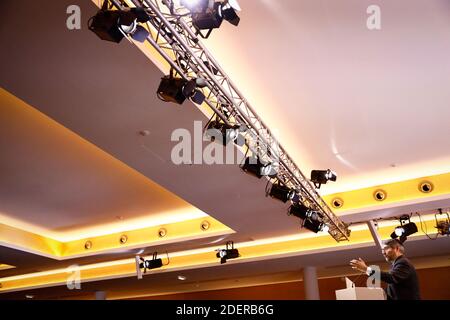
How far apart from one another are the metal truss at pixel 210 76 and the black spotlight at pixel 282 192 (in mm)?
87

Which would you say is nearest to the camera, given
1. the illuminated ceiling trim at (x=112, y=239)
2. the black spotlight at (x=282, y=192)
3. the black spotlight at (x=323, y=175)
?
the black spotlight at (x=282, y=192)

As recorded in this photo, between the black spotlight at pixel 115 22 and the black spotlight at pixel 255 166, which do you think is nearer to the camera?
the black spotlight at pixel 115 22

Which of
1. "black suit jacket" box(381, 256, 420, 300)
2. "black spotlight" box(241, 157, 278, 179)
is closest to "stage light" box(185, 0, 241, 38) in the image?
"black spotlight" box(241, 157, 278, 179)

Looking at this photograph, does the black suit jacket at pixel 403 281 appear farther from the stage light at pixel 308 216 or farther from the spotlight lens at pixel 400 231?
the spotlight lens at pixel 400 231

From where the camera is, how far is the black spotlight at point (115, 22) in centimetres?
236

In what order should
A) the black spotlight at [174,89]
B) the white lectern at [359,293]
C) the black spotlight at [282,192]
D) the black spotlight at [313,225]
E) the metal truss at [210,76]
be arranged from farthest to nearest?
the black spotlight at [313,225] → the black spotlight at [282,192] → the white lectern at [359,293] → the black spotlight at [174,89] → the metal truss at [210,76]

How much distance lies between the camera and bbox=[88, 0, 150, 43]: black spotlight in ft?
7.75

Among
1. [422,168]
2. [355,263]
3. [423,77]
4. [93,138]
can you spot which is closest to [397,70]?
[423,77]

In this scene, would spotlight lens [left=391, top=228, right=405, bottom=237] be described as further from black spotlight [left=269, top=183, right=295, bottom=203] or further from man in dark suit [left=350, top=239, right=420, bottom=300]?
man in dark suit [left=350, top=239, right=420, bottom=300]

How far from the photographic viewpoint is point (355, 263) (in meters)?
3.63

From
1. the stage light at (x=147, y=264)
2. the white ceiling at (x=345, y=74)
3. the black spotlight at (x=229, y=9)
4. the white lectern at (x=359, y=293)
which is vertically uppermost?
the white ceiling at (x=345, y=74)

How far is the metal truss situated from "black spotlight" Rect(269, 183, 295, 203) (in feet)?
0.28

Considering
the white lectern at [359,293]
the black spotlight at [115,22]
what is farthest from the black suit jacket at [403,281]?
the black spotlight at [115,22]

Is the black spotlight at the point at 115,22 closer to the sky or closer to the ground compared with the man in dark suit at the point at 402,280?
closer to the sky
